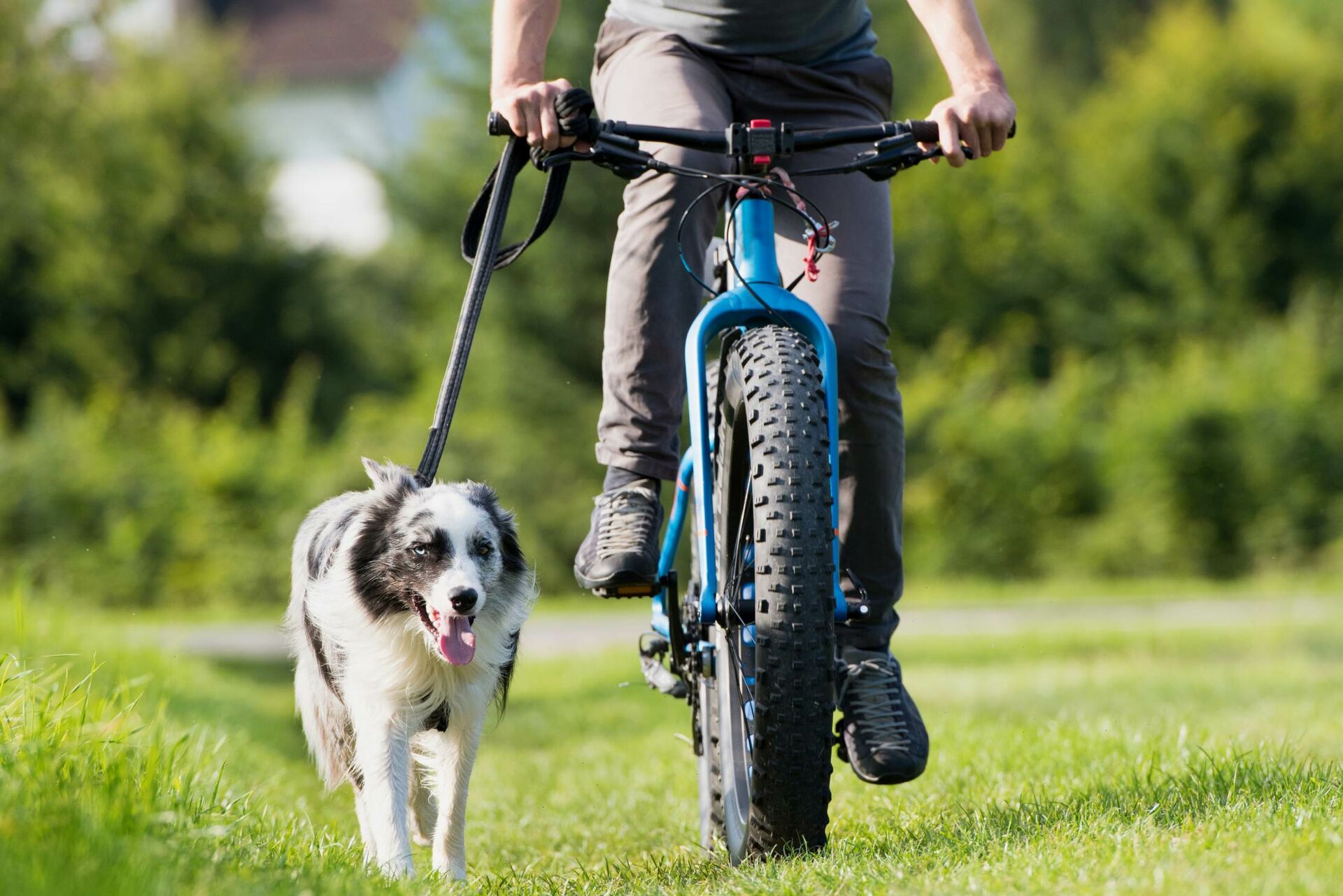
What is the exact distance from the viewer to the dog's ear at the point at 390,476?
11.9ft

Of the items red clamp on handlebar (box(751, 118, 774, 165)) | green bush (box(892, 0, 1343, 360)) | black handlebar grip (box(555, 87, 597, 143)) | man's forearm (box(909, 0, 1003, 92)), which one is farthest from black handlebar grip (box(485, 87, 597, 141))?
green bush (box(892, 0, 1343, 360))

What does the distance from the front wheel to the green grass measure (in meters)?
0.12

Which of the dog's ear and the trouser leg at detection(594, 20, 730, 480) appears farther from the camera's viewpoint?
the dog's ear

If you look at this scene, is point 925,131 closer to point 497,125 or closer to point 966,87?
point 966,87

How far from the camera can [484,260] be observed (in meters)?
→ 3.30

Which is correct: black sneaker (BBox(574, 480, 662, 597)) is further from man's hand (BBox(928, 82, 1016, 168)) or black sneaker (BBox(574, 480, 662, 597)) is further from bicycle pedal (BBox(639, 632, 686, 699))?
man's hand (BBox(928, 82, 1016, 168))

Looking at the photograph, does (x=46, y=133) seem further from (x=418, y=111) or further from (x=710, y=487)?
(x=710, y=487)

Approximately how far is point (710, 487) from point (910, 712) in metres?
0.72

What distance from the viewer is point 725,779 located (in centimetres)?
309

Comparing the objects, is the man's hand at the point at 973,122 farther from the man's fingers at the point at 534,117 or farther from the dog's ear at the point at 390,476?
the dog's ear at the point at 390,476

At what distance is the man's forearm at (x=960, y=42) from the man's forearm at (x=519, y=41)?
86 cm

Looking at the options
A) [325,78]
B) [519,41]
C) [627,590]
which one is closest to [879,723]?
[627,590]

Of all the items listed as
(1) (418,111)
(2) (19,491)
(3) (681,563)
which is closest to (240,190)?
(1) (418,111)

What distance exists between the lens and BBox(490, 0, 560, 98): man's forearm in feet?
10.6
